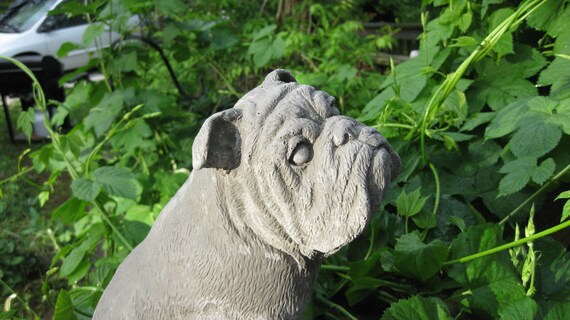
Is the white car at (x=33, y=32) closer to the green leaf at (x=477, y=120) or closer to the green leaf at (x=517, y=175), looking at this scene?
the green leaf at (x=477, y=120)

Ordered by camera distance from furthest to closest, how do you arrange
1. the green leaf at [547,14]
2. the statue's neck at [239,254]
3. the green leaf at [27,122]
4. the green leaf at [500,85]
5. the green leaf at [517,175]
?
the green leaf at [27,122] < the green leaf at [500,85] < the green leaf at [547,14] < the green leaf at [517,175] < the statue's neck at [239,254]

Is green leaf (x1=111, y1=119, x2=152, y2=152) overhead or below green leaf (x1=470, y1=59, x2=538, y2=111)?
below

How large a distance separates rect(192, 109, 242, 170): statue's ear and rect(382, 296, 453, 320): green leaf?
51cm

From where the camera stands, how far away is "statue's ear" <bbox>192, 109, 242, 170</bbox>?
769mm

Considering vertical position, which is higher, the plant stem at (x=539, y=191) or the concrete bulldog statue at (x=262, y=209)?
the concrete bulldog statue at (x=262, y=209)

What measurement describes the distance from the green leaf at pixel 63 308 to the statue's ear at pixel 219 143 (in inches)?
29.0

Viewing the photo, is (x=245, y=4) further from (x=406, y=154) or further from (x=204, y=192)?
(x=204, y=192)

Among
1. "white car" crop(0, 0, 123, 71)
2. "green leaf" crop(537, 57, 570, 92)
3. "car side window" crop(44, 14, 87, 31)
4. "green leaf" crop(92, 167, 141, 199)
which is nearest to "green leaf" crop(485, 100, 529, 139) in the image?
"green leaf" crop(537, 57, 570, 92)

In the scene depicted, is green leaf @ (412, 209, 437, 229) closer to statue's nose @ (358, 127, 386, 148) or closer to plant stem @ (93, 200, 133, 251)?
statue's nose @ (358, 127, 386, 148)

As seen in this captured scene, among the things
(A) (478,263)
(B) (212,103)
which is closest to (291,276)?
(A) (478,263)

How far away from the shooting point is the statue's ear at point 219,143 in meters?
0.77

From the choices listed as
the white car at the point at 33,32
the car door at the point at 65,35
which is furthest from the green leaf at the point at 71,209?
the car door at the point at 65,35

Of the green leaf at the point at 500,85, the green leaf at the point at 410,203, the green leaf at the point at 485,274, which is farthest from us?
the green leaf at the point at 500,85

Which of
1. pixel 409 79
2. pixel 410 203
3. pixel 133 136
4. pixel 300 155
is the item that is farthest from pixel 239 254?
pixel 133 136
